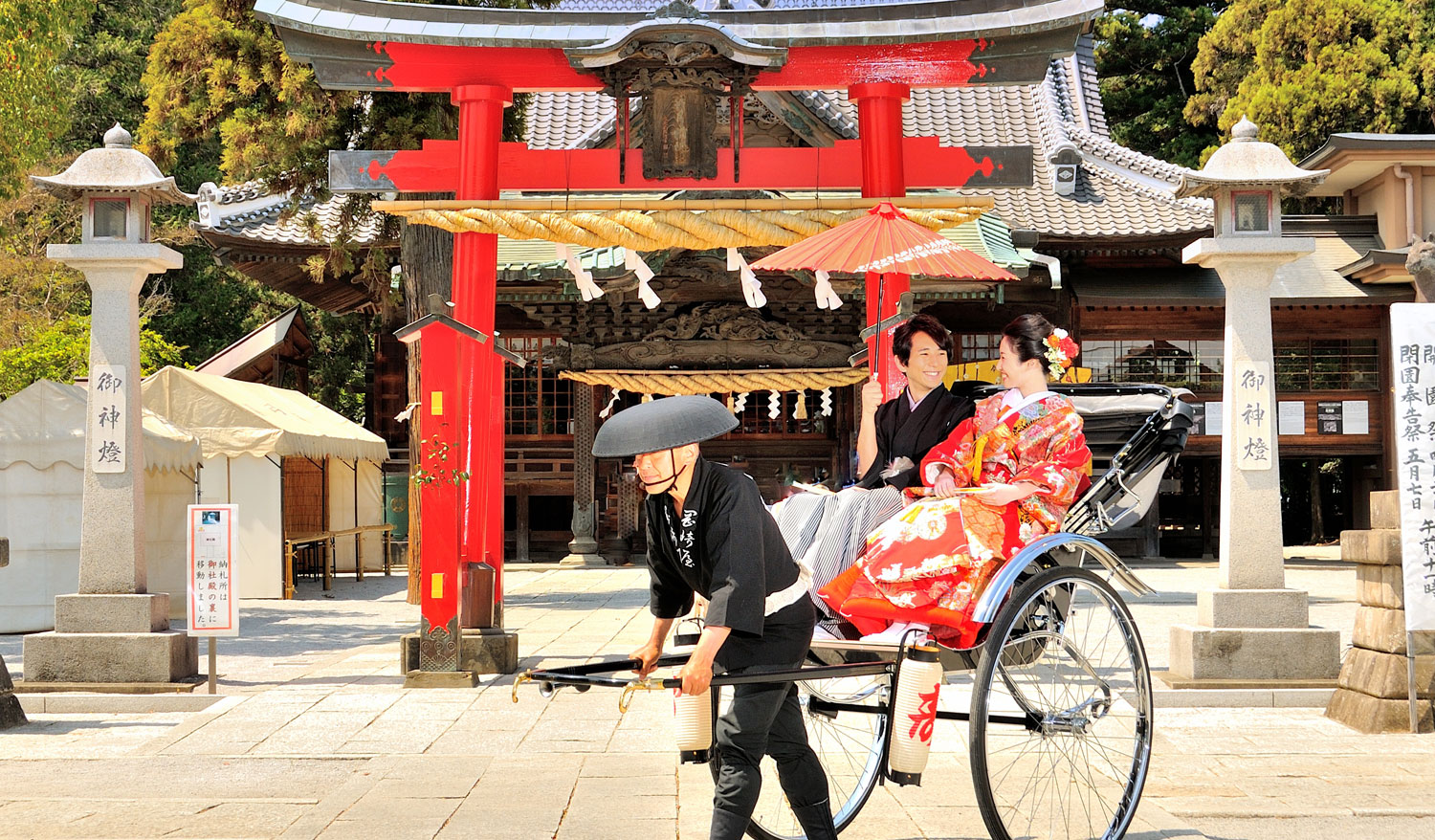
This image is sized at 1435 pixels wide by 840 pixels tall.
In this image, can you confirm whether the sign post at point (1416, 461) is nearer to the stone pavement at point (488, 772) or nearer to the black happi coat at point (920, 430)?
the stone pavement at point (488, 772)

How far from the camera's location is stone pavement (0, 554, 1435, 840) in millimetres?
4656

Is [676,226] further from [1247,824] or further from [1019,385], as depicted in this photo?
[1247,824]

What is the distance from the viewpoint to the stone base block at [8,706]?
679 centimetres

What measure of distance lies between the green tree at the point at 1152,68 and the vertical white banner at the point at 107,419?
2259 centimetres

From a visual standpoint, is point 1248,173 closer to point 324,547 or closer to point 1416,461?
point 1416,461

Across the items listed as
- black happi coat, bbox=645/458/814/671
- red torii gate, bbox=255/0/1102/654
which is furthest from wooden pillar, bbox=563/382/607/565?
black happi coat, bbox=645/458/814/671

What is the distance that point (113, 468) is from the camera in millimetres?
7859

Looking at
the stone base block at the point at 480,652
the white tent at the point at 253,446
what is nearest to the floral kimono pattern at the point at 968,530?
the stone base block at the point at 480,652

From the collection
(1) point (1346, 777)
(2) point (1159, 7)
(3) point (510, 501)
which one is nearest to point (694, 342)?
(3) point (510, 501)

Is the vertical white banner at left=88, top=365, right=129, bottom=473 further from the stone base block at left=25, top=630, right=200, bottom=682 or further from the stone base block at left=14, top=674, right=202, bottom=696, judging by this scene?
the stone base block at left=14, top=674, right=202, bottom=696

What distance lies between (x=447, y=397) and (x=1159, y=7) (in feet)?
79.5

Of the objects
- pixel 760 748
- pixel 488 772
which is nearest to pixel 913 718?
pixel 760 748

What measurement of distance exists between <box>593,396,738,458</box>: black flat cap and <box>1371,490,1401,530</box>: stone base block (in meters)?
4.66

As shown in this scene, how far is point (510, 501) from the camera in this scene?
61.7ft
